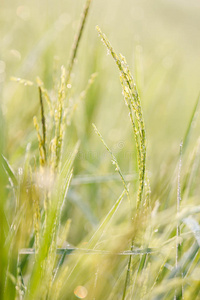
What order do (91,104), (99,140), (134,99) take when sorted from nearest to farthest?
(134,99)
(91,104)
(99,140)

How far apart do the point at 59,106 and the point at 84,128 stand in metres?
0.65

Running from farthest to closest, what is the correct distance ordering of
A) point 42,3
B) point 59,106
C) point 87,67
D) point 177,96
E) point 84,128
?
point 42,3 → point 177,96 → point 87,67 → point 84,128 → point 59,106

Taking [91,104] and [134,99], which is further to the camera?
[91,104]

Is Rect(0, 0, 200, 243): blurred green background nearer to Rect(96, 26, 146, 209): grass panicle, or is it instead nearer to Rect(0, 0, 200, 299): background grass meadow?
Rect(0, 0, 200, 299): background grass meadow

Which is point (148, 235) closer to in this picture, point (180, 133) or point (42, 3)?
point (180, 133)

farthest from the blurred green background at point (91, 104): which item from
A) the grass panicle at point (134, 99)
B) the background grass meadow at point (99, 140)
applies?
the grass panicle at point (134, 99)

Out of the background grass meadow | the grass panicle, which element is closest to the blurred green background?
the background grass meadow

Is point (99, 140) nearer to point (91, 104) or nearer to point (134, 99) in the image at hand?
point (91, 104)

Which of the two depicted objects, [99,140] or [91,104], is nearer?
[91,104]

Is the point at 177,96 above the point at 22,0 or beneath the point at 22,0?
beneath

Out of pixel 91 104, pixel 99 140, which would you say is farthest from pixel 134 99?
pixel 99 140

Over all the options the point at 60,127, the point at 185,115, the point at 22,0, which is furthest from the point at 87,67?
the point at 22,0

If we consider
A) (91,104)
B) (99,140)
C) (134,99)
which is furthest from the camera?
(99,140)

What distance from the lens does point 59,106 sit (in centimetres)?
45
